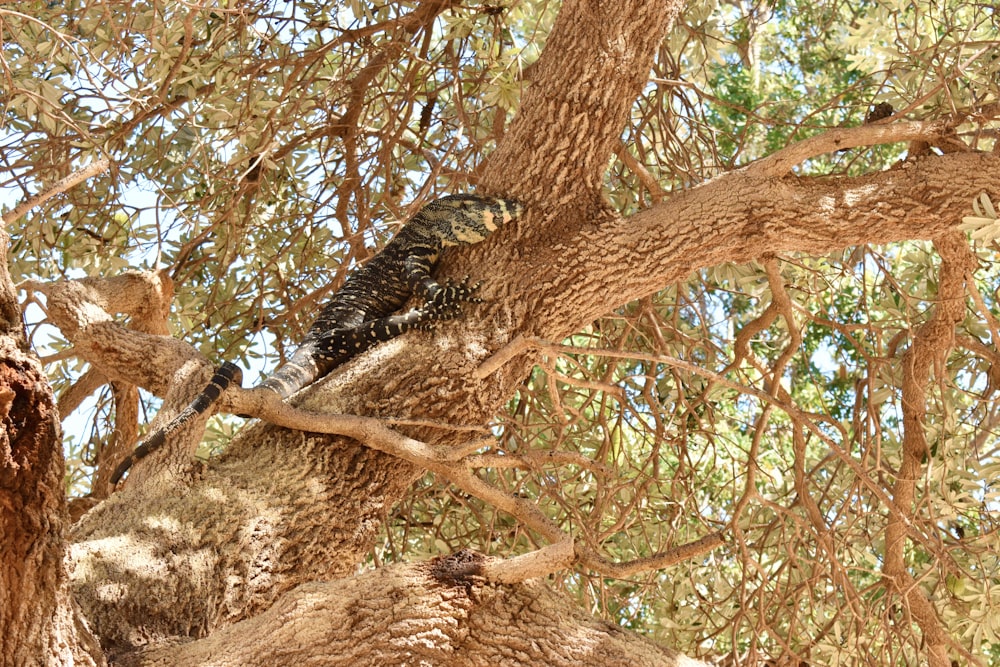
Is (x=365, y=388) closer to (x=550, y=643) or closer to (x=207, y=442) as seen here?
(x=550, y=643)

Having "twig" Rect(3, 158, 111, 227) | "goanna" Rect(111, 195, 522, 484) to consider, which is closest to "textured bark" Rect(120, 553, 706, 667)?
"goanna" Rect(111, 195, 522, 484)

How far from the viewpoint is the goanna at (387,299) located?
310cm

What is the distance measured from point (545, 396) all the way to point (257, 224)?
1772 millimetres

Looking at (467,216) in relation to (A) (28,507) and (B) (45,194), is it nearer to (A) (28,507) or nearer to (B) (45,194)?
(B) (45,194)

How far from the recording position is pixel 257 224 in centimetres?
522

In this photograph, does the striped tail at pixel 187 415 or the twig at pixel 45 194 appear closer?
the twig at pixel 45 194

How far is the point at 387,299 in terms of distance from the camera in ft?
14.6

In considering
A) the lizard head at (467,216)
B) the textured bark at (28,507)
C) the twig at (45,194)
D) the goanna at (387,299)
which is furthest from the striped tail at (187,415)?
the lizard head at (467,216)

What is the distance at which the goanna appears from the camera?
3.10 metres

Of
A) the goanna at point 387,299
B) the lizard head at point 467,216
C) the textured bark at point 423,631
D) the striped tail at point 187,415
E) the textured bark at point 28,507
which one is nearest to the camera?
the textured bark at point 28,507

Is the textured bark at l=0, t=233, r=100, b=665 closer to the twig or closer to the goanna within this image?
the twig

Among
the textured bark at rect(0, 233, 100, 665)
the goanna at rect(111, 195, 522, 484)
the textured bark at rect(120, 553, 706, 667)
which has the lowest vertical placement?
the textured bark at rect(120, 553, 706, 667)

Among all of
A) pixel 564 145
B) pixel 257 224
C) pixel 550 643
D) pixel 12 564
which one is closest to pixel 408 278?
pixel 564 145

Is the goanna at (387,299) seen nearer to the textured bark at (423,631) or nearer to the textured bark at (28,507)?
the textured bark at (423,631)
